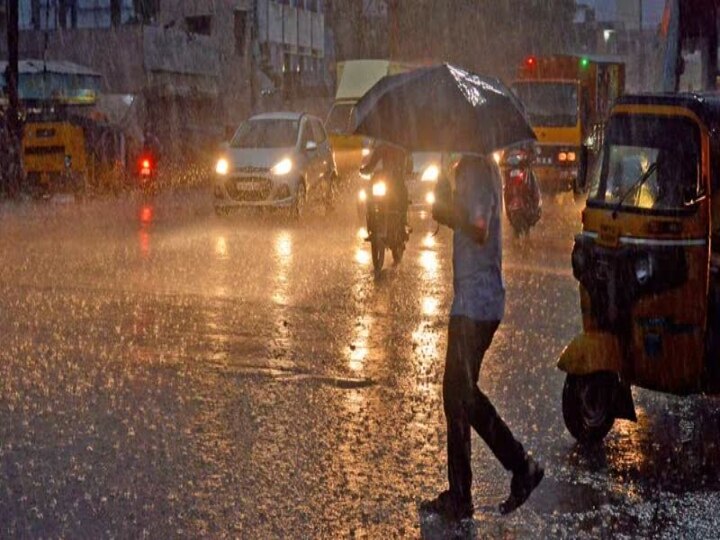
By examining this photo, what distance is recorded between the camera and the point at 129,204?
28.0m

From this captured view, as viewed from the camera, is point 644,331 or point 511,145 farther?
point 644,331

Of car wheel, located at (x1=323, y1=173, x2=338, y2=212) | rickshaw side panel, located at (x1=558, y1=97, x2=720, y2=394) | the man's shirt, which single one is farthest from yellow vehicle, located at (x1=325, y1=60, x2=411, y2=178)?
the man's shirt

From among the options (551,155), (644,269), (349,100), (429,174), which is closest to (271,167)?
(429,174)

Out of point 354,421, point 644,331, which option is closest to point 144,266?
point 354,421

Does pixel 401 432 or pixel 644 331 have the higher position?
pixel 644 331

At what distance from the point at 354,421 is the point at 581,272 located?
1.63 meters

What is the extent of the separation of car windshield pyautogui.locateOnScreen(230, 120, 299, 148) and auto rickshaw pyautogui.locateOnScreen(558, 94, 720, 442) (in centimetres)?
1649

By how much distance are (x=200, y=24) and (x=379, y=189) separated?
152ft

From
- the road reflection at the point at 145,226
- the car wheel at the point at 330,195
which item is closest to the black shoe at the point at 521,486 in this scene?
the road reflection at the point at 145,226

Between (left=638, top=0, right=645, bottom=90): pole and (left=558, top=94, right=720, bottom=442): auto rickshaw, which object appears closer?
(left=558, top=94, right=720, bottom=442): auto rickshaw

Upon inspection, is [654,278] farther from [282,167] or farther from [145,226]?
[282,167]

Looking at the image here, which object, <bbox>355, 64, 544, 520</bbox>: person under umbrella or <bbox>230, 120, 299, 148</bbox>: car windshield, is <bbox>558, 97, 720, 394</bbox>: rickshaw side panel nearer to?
<bbox>355, 64, 544, 520</bbox>: person under umbrella

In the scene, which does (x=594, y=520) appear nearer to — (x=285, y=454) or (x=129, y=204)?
(x=285, y=454)

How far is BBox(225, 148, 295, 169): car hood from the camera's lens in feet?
76.5
